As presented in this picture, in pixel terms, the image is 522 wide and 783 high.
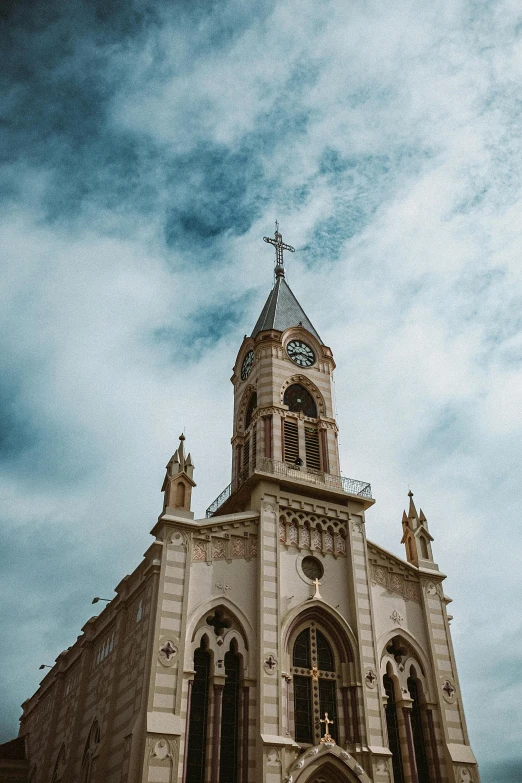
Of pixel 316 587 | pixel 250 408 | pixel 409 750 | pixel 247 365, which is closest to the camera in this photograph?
pixel 409 750

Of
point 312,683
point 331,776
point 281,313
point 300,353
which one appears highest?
point 281,313

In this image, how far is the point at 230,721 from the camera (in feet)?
85.3

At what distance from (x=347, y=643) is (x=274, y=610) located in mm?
3666

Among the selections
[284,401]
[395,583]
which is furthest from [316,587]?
[284,401]

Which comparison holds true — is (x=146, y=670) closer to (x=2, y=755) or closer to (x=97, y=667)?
(x=97, y=667)

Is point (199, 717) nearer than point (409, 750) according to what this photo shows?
Yes

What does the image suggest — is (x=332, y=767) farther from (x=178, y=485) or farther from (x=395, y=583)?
(x=178, y=485)

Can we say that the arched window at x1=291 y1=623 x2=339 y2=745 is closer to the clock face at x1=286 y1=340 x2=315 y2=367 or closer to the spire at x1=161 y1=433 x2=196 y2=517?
the spire at x1=161 y1=433 x2=196 y2=517

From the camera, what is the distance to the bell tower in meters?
34.1

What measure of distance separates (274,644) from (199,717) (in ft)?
12.7

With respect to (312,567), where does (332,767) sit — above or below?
below

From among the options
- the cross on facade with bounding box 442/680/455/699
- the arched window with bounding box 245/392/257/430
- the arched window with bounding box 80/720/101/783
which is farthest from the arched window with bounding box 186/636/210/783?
the arched window with bounding box 245/392/257/430

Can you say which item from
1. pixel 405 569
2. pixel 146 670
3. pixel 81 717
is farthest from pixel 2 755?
pixel 405 569

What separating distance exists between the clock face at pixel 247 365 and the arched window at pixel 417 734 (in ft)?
56.7
